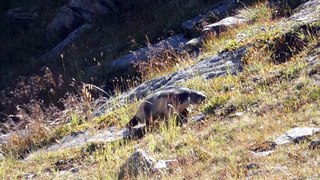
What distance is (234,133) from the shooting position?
23.4ft

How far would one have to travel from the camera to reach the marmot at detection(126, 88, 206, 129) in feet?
28.2

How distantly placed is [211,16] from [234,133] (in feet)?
24.9

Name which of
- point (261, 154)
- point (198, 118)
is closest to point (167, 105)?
point (198, 118)

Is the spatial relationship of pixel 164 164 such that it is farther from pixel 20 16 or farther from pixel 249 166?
pixel 20 16

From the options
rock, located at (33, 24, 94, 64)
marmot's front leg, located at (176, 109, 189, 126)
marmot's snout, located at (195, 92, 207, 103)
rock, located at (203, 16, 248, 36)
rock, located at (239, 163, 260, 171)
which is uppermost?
rock, located at (239, 163, 260, 171)

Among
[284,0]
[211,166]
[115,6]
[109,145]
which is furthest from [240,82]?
[115,6]

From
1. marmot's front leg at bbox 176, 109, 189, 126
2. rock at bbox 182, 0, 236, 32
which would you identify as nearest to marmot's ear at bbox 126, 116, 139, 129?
marmot's front leg at bbox 176, 109, 189, 126

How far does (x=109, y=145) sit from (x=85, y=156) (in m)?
0.37

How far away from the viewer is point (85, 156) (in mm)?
8570

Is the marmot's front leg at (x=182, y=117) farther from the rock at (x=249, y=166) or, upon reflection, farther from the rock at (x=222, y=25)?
the rock at (x=222, y=25)

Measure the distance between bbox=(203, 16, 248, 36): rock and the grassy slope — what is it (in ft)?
7.65

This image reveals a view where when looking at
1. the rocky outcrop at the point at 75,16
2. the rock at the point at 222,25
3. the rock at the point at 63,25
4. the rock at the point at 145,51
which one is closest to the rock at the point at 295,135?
the rock at the point at 222,25

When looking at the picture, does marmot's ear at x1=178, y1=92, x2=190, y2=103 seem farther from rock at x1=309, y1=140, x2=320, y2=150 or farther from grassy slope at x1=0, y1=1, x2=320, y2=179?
rock at x1=309, y1=140, x2=320, y2=150

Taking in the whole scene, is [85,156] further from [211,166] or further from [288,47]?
[288,47]
